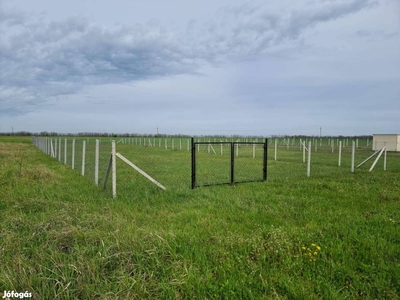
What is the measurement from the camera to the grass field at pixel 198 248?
2.92 m

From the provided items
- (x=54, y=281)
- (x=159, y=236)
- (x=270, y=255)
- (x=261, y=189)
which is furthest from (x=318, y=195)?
(x=54, y=281)

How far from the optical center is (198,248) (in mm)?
3740

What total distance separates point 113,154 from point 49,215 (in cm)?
223

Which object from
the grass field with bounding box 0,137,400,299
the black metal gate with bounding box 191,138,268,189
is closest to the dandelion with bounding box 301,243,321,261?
the grass field with bounding box 0,137,400,299

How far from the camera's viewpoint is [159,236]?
3789mm

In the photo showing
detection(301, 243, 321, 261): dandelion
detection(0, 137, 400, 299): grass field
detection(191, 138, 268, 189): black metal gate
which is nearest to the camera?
detection(0, 137, 400, 299): grass field

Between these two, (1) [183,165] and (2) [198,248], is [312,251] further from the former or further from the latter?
(1) [183,165]

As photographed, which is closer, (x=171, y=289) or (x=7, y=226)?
(x=171, y=289)

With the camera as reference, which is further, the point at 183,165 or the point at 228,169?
the point at 183,165

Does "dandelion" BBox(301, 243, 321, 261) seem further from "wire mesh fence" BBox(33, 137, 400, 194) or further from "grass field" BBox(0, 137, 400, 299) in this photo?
"wire mesh fence" BBox(33, 137, 400, 194)

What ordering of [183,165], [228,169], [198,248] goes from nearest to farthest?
[198,248], [228,169], [183,165]

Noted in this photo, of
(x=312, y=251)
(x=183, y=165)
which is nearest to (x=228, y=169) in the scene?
(x=183, y=165)

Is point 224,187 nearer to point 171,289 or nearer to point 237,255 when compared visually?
point 237,255

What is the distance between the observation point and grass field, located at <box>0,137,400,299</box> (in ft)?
9.58
